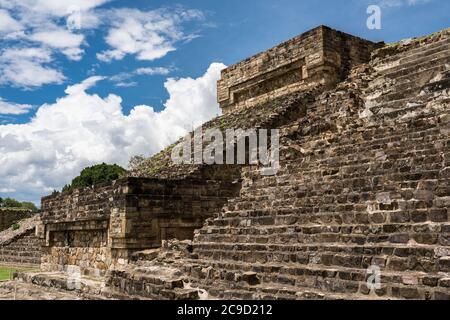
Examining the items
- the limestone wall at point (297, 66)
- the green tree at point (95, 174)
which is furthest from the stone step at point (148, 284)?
the green tree at point (95, 174)

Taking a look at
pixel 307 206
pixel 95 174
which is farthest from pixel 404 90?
pixel 95 174

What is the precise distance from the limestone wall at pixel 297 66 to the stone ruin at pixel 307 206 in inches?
2.2

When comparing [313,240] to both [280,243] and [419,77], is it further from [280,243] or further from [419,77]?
[419,77]

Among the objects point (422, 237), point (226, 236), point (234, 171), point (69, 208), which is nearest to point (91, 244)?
point (69, 208)

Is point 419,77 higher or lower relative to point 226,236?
higher

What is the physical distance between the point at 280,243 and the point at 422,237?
8.01ft

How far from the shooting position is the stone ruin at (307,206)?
22.8 ft

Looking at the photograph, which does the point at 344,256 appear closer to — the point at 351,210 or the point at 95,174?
the point at 351,210

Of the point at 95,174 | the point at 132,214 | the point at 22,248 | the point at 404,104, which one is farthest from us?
the point at 95,174

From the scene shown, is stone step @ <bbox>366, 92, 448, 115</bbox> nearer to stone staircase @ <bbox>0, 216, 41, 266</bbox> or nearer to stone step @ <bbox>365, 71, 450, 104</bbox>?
stone step @ <bbox>365, 71, 450, 104</bbox>

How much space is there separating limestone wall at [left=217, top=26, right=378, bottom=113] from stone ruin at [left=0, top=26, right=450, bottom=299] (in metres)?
0.06

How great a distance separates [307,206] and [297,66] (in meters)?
9.28

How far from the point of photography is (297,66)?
17.4m
